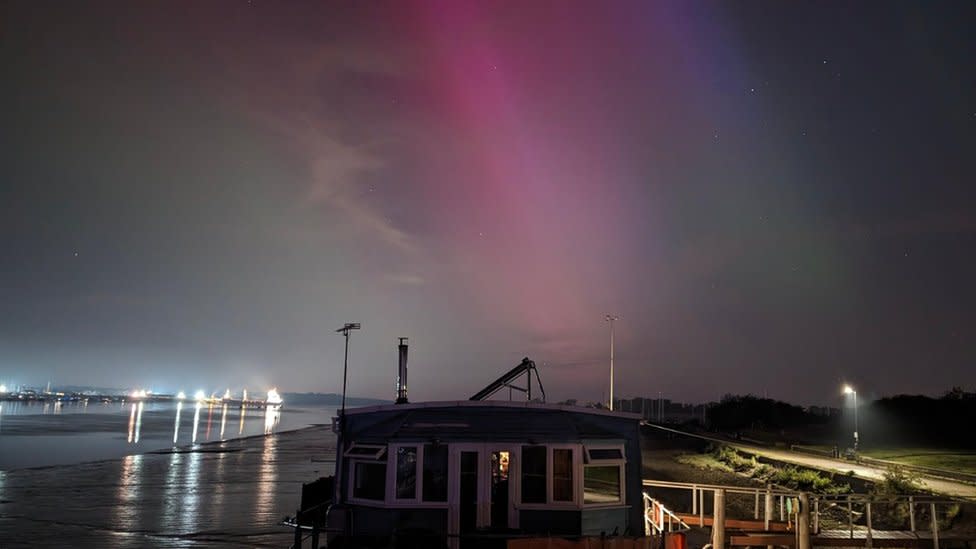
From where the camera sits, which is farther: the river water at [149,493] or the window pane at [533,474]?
the river water at [149,493]

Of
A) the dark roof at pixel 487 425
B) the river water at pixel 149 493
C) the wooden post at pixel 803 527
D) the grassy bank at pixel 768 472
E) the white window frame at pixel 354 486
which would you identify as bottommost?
the river water at pixel 149 493

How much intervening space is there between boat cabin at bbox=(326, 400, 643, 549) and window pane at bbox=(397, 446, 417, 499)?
24mm

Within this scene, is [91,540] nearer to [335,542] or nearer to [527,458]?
[335,542]

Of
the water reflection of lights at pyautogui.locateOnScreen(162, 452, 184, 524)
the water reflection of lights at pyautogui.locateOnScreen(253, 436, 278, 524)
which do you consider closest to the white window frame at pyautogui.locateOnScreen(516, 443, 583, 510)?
the water reflection of lights at pyautogui.locateOnScreen(253, 436, 278, 524)

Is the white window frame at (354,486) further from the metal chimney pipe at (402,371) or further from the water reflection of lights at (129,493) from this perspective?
the water reflection of lights at (129,493)

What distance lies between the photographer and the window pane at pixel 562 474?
1487 cm

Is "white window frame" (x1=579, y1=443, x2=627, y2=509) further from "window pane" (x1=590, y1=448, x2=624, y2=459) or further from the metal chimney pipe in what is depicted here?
the metal chimney pipe

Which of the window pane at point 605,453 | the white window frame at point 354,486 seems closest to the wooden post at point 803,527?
the window pane at point 605,453

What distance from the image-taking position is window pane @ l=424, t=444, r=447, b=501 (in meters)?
15.0

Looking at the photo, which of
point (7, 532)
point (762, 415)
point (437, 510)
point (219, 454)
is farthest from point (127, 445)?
point (762, 415)

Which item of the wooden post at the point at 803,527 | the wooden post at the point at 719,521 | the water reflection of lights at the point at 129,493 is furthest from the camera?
the water reflection of lights at the point at 129,493

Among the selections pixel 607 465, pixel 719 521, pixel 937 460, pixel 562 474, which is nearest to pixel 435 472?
pixel 562 474

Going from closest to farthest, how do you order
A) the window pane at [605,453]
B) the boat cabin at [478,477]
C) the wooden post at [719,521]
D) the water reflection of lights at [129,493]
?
the boat cabin at [478,477] → the window pane at [605,453] → the wooden post at [719,521] → the water reflection of lights at [129,493]

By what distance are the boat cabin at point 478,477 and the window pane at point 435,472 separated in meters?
0.02
